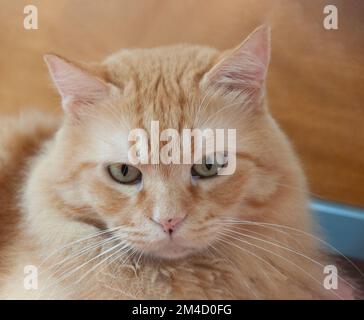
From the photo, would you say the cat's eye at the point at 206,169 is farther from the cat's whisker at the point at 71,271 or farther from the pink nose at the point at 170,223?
the cat's whisker at the point at 71,271

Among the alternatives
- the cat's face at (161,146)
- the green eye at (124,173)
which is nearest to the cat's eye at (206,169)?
the cat's face at (161,146)

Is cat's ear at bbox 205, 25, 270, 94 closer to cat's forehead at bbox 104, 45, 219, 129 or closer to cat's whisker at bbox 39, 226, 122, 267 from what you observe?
cat's forehead at bbox 104, 45, 219, 129

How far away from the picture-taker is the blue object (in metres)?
1.16

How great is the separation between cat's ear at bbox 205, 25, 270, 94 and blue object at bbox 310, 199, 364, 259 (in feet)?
1.03

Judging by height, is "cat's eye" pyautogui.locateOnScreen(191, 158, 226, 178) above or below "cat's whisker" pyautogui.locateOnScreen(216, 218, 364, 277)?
above

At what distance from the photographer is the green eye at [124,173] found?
99cm

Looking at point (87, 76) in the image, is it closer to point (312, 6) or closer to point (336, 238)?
point (312, 6)

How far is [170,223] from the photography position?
0.94 meters

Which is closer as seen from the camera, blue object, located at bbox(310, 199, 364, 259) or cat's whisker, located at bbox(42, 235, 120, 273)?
cat's whisker, located at bbox(42, 235, 120, 273)

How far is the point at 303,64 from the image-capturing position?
1130 millimetres

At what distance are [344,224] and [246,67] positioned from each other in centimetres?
43

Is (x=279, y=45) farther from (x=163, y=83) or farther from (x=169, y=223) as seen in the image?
(x=169, y=223)

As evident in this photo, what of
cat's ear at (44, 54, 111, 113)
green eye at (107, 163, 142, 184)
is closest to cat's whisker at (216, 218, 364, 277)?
green eye at (107, 163, 142, 184)

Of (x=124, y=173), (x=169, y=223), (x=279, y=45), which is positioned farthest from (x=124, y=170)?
(x=279, y=45)
